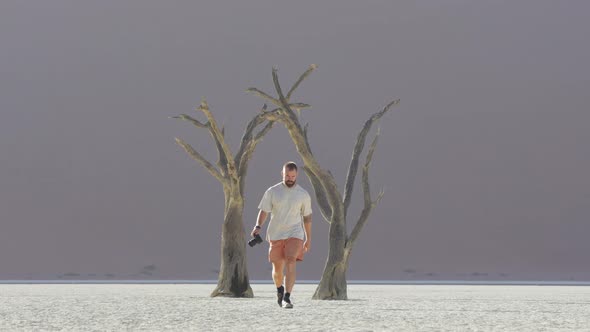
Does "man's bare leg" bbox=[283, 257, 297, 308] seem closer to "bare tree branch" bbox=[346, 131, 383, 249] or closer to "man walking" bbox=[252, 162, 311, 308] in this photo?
"man walking" bbox=[252, 162, 311, 308]

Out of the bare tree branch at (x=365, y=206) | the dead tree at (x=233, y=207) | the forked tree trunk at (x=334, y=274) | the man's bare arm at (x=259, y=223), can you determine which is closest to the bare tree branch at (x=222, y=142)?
the dead tree at (x=233, y=207)

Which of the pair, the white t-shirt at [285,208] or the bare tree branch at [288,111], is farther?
the bare tree branch at [288,111]

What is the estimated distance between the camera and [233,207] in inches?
629

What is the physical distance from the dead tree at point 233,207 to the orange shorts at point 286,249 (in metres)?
3.77

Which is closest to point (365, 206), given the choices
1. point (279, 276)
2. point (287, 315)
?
point (279, 276)

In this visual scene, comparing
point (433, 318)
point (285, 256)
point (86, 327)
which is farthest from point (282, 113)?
point (86, 327)

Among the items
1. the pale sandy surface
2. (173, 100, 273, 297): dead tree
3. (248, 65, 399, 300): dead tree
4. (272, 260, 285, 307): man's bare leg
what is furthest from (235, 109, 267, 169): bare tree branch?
(272, 260, 285, 307): man's bare leg

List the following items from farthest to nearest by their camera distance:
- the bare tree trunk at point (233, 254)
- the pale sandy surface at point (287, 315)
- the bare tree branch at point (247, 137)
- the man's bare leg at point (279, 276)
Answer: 1. the bare tree branch at point (247, 137)
2. the bare tree trunk at point (233, 254)
3. the man's bare leg at point (279, 276)
4. the pale sandy surface at point (287, 315)

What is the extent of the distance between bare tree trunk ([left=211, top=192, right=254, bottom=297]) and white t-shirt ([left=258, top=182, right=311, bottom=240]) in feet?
12.7

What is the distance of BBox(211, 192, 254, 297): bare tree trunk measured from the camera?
1594 cm

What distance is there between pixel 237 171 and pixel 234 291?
1.79 m

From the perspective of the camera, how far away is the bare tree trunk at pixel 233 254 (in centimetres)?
1594

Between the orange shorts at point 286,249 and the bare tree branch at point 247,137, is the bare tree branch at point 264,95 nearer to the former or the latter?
the bare tree branch at point 247,137

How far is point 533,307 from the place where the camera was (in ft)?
43.7
